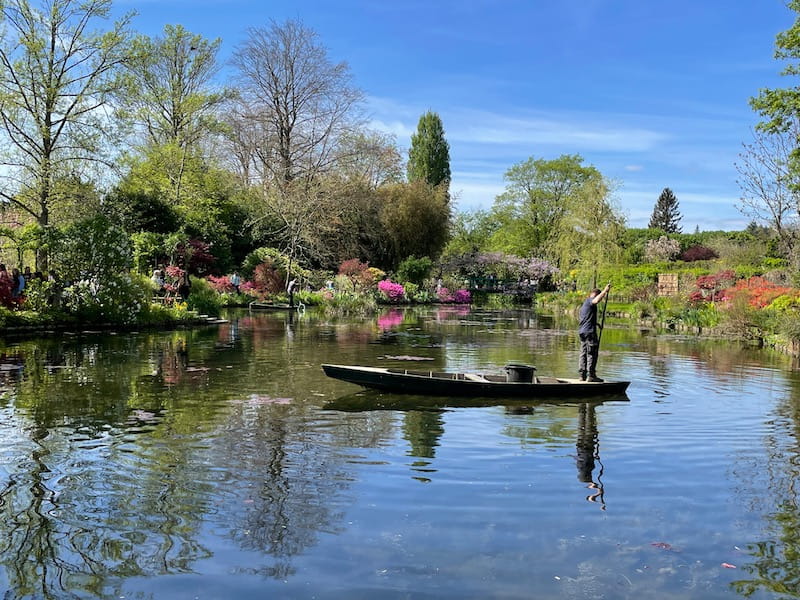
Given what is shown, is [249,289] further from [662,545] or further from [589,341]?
[662,545]

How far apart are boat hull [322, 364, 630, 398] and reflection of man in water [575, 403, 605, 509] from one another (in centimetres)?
46

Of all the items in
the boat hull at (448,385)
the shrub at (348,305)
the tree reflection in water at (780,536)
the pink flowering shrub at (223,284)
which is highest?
the pink flowering shrub at (223,284)

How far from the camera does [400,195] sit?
51969 millimetres

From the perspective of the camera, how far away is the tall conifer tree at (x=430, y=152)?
221ft

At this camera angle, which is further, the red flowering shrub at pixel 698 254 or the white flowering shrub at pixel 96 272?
the red flowering shrub at pixel 698 254

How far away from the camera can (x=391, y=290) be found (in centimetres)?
4559

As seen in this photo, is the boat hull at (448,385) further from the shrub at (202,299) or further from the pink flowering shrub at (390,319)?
the shrub at (202,299)

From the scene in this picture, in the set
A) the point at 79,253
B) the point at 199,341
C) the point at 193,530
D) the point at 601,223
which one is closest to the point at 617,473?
the point at 193,530

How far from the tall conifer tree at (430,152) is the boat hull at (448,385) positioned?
5540cm

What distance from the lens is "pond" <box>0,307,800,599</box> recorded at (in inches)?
214

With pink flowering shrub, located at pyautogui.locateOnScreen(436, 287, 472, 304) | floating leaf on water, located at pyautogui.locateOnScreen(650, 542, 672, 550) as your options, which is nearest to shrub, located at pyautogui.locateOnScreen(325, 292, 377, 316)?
pink flowering shrub, located at pyautogui.locateOnScreen(436, 287, 472, 304)

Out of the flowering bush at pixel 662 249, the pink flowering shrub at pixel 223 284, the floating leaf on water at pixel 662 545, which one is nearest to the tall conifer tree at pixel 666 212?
the flowering bush at pixel 662 249

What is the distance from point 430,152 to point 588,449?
60.0m

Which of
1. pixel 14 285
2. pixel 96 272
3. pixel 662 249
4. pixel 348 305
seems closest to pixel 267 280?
pixel 348 305
